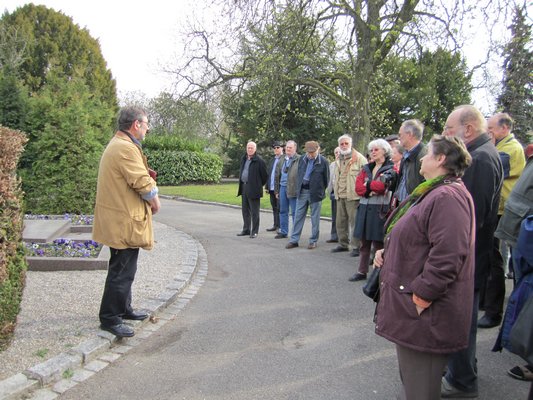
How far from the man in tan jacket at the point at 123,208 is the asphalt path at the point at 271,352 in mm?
516

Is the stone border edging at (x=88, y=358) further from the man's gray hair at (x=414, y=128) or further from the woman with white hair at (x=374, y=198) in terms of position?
the man's gray hair at (x=414, y=128)

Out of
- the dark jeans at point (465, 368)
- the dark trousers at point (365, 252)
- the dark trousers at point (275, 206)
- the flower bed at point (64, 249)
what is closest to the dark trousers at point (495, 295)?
the dark jeans at point (465, 368)

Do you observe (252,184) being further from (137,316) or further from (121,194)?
(121,194)

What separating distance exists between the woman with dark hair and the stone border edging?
8.18 ft

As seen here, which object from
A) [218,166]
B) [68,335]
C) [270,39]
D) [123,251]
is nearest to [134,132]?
[123,251]

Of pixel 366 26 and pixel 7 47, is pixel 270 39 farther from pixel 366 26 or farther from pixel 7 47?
pixel 7 47

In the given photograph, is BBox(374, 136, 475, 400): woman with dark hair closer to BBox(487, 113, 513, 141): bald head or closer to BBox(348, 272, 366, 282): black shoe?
BBox(487, 113, 513, 141): bald head

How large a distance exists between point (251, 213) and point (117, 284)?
608 cm

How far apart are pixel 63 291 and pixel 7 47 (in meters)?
16.6

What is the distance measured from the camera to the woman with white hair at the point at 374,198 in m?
6.21

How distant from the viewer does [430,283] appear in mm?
2361

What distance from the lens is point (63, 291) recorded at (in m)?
5.52

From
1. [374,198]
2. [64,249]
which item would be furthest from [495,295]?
[64,249]

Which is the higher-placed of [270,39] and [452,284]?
[270,39]
